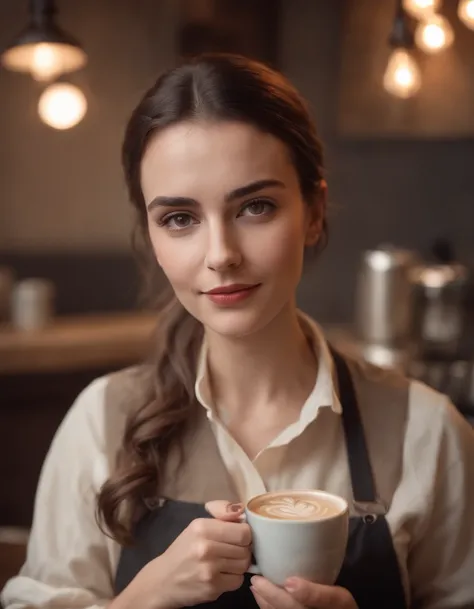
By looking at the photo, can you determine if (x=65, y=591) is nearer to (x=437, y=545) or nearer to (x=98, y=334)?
(x=437, y=545)

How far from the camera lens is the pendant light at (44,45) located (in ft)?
5.29

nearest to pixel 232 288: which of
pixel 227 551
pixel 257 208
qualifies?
pixel 257 208

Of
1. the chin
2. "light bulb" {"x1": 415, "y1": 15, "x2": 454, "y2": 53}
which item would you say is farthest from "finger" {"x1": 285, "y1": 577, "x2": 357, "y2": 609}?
"light bulb" {"x1": 415, "y1": 15, "x2": 454, "y2": 53}

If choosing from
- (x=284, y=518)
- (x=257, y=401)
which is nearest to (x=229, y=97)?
(x=257, y=401)

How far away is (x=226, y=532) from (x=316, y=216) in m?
0.54

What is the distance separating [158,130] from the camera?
1256 mm

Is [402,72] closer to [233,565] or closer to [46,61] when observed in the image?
[46,61]

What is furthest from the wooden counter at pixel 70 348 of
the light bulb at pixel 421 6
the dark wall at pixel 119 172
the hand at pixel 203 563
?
the hand at pixel 203 563

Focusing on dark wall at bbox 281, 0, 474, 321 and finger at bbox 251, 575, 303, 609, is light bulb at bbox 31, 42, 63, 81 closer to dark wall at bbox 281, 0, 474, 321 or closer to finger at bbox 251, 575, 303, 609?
finger at bbox 251, 575, 303, 609

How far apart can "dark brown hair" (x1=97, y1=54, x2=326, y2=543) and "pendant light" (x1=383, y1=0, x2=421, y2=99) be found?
0.55 meters

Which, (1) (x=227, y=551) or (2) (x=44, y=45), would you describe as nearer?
(1) (x=227, y=551)

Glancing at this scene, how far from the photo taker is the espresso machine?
2.83m

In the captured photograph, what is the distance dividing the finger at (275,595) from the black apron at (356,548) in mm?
236

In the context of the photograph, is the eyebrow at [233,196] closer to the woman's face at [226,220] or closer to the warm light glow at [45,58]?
the woman's face at [226,220]
